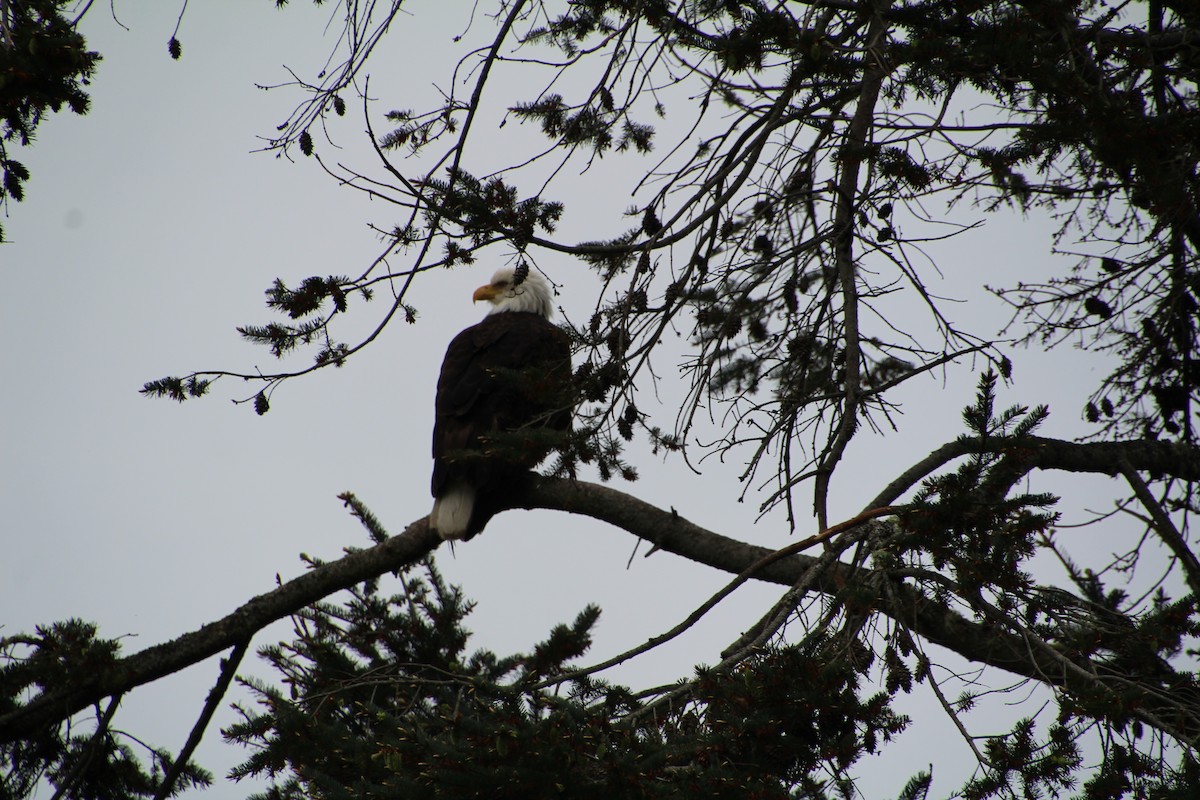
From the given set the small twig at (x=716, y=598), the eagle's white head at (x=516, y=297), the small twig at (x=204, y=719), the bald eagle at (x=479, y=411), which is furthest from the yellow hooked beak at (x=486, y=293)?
the small twig at (x=716, y=598)

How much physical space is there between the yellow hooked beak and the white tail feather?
255cm

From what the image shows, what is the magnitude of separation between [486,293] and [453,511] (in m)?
2.73

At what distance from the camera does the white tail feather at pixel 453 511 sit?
452cm

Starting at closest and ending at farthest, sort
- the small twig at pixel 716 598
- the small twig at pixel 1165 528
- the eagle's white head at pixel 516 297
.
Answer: the small twig at pixel 716 598 < the small twig at pixel 1165 528 < the eagle's white head at pixel 516 297

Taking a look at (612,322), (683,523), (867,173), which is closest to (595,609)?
(683,523)

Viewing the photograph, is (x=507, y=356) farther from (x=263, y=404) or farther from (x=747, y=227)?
(x=263, y=404)

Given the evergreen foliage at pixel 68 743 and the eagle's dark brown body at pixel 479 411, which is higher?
the eagle's dark brown body at pixel 479 411

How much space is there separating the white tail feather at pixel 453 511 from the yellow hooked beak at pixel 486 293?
8.36 ft

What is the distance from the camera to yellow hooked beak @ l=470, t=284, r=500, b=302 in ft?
23.0

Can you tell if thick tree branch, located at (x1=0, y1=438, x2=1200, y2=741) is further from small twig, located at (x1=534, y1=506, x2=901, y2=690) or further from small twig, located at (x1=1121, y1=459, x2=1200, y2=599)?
small twig, located at (x1=534, y1=506, x2=901, y2=690)

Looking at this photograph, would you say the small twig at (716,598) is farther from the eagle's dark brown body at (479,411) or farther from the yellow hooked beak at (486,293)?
the yellow hooked beak at (486,293)

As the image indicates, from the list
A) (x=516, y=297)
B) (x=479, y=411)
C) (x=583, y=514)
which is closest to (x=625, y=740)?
(x=583, y=514)

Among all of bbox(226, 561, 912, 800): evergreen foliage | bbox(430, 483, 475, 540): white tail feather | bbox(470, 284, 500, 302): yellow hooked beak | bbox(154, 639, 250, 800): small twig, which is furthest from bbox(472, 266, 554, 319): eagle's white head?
bbox(226, 561, 912, 800): evergreen foliage

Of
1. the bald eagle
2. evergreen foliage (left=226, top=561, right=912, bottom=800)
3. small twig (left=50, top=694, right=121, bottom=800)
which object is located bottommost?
evergreen foliage (left=226, top=561, right=912, bottom=800)
